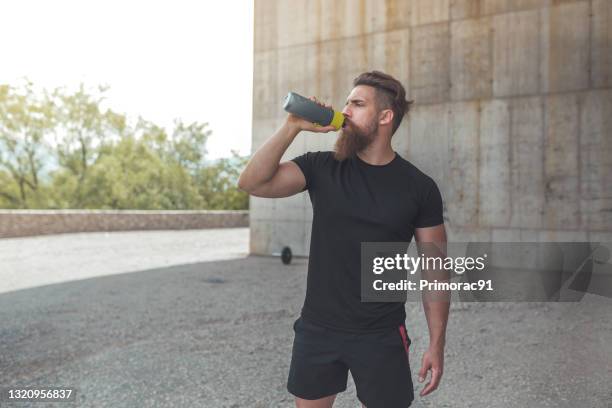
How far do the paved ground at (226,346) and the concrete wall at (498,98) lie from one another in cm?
225

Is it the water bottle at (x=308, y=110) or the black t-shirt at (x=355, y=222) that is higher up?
the water bottle at (x=308, y=110)

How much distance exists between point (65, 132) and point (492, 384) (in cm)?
3636

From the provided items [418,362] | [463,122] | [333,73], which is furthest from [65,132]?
[418,362]

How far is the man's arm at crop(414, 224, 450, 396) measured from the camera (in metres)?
1.92

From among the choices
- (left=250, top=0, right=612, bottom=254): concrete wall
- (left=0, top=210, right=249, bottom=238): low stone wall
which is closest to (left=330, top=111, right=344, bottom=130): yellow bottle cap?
(left=250, top=0, right=612, bottom=254): concrete wall

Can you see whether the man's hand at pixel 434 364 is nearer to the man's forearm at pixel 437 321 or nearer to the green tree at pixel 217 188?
the man's forearm at pixel 437 321

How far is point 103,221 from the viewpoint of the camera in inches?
802

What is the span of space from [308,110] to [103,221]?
20312 mm

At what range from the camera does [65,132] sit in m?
35.1

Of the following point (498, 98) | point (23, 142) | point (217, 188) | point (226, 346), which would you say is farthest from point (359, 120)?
point (217, 188)

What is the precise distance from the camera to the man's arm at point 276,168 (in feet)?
5.87

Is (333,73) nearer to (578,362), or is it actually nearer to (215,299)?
(215,299)

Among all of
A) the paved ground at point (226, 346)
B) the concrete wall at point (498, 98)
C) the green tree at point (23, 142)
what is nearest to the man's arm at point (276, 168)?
the paved ground at point (226, 346)

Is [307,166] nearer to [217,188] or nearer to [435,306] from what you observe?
[435,306]
